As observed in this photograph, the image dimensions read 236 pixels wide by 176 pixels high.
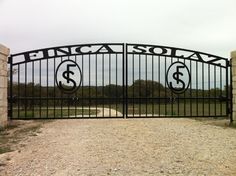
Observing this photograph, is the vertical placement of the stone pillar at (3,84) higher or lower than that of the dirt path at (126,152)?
higher

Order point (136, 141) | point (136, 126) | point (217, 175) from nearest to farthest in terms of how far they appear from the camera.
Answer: point (217, 175)
point (136, 141)
point (136, 126)

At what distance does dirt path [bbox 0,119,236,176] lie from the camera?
15.7ft

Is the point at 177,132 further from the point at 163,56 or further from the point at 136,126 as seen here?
the point at 163,56

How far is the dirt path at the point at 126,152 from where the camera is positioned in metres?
4.79

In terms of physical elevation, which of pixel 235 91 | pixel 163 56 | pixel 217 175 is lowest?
pixel 217 175

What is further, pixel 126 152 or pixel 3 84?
pixel 3 84

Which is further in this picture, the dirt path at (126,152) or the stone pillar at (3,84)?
the stone pillar at (3,84)

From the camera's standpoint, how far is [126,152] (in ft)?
18.8

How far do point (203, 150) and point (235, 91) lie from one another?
413 centimetres

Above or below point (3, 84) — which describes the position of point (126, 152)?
below

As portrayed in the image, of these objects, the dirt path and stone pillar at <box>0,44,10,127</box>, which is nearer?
the dirt path

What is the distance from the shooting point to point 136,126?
341 inches

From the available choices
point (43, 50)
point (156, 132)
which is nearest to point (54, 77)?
point (43, 50)

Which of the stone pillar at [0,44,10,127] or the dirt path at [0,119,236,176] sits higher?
the stone pillar at [0,44,10,127]
